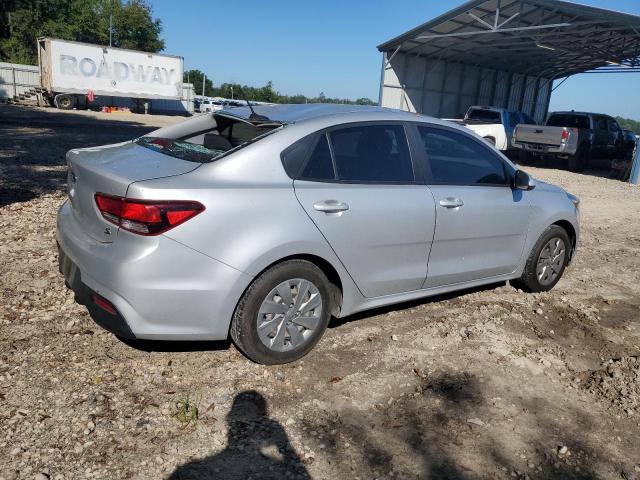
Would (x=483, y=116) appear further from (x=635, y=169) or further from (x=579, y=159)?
(x=635, y=169)

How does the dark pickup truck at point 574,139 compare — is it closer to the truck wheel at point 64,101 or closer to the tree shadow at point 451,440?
the tree shadow at point 451,440

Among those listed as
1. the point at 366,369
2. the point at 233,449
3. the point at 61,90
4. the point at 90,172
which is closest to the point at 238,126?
the point at 90,172

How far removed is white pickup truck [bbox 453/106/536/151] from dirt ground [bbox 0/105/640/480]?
1423cm

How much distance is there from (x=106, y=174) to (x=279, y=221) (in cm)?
107

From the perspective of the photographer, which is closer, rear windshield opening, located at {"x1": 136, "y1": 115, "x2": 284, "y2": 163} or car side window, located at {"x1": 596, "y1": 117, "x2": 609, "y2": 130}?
rear windshield opening, located at {"x1": 136, "y1": 115, "x2": 284, "y2": 163}

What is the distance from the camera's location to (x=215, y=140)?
3.68 meters

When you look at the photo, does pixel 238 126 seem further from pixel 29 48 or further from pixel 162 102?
pixel 29 48

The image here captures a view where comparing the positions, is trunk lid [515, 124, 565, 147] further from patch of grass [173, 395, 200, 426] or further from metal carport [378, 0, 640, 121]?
patch of grass [173, 395, 200, 426]

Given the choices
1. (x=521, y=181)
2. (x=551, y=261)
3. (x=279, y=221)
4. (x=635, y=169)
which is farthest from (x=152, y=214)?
(x=635, y=169)

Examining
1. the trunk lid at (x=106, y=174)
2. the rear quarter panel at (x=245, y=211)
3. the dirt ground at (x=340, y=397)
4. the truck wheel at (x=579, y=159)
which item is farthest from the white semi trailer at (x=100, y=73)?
the rear quarter panel at (x=245, y=211)

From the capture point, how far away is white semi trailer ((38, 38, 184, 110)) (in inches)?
1104

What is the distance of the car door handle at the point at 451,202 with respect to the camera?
13.2ft

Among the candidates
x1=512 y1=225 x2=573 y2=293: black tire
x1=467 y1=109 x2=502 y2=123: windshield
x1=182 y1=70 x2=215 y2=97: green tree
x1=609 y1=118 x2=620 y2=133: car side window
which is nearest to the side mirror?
x1=512 y1=225 x2=573 y2=293: black tire

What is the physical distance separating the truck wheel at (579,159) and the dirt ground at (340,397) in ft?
46.3
